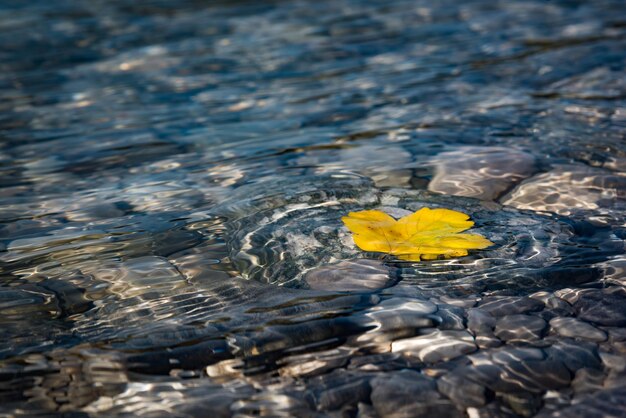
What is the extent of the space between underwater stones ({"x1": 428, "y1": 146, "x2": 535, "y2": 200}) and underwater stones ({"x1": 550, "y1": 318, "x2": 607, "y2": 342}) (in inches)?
35.9

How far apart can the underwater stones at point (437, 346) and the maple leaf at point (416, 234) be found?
44 centimetres

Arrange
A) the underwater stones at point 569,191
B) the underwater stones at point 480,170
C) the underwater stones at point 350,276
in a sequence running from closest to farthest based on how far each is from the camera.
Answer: the underwater stones at point 350,276 → the underwater stones at point 569,191 → the underwater stones at point 480,170

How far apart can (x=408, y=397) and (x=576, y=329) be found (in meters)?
0.57

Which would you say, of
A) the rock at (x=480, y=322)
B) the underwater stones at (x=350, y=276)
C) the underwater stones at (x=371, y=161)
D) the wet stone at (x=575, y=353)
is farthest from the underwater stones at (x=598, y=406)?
the underwater stones at (x=371, y=161)

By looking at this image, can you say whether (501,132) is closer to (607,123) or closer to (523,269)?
(607,123)

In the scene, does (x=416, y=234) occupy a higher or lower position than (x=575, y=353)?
higher

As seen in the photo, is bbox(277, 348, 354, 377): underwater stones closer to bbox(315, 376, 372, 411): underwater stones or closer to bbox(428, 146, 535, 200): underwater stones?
bbox(315, 376, 372, 411): underwater stones

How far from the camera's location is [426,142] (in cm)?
372

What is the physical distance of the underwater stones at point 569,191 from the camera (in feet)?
9.61

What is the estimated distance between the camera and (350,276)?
7.91 ft

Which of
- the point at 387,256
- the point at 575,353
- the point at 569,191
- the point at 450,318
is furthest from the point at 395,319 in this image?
the point at 569,191

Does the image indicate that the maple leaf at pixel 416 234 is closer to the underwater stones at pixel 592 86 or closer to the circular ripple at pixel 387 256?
the circular ripple at pixel 387 256

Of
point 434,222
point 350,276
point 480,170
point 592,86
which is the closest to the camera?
point 350,276

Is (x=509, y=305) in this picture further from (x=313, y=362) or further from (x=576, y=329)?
(x=313, y=362)
